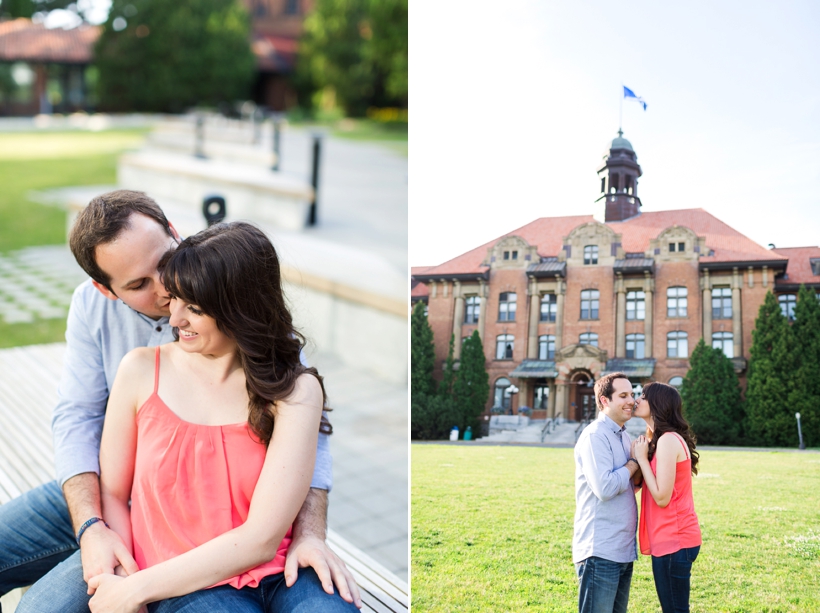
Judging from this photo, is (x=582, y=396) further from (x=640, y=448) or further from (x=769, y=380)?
(x=769, y=380)

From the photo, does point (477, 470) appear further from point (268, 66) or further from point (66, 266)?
point (268, 66)

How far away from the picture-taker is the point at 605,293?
6.41 ft

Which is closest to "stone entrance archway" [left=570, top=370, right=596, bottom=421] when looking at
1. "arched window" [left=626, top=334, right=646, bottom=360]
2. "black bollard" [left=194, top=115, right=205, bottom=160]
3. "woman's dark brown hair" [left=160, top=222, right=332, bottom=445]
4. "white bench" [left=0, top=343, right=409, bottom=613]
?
"arched window" [left=626, top=334, right=646, bottom=360]

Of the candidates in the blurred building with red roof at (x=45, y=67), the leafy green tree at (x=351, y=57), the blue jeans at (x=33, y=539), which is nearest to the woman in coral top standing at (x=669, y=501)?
the blue jeans at (x=33, y=539)

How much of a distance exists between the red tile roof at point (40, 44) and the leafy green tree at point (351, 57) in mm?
8527

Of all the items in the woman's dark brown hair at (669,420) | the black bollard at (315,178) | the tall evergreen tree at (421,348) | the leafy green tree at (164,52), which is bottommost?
the woman's dark brown hair at (669,420)

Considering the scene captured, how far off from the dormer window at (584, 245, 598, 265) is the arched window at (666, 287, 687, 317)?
18 centimetres

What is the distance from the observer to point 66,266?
9453 mm

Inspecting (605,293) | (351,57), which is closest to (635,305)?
(605,293)

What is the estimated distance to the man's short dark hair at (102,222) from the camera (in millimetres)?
1875

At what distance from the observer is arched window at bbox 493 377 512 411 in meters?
2.05

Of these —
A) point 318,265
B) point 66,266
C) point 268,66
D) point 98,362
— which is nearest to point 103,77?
point 268,66

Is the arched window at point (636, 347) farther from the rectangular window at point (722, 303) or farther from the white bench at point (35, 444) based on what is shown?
the white bench at point (35, 444)

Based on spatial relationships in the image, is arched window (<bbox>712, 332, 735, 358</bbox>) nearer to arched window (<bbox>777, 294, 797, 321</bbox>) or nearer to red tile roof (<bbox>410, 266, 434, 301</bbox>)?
arched window (<bbox>777, 294, 797, 321</bbox>)
